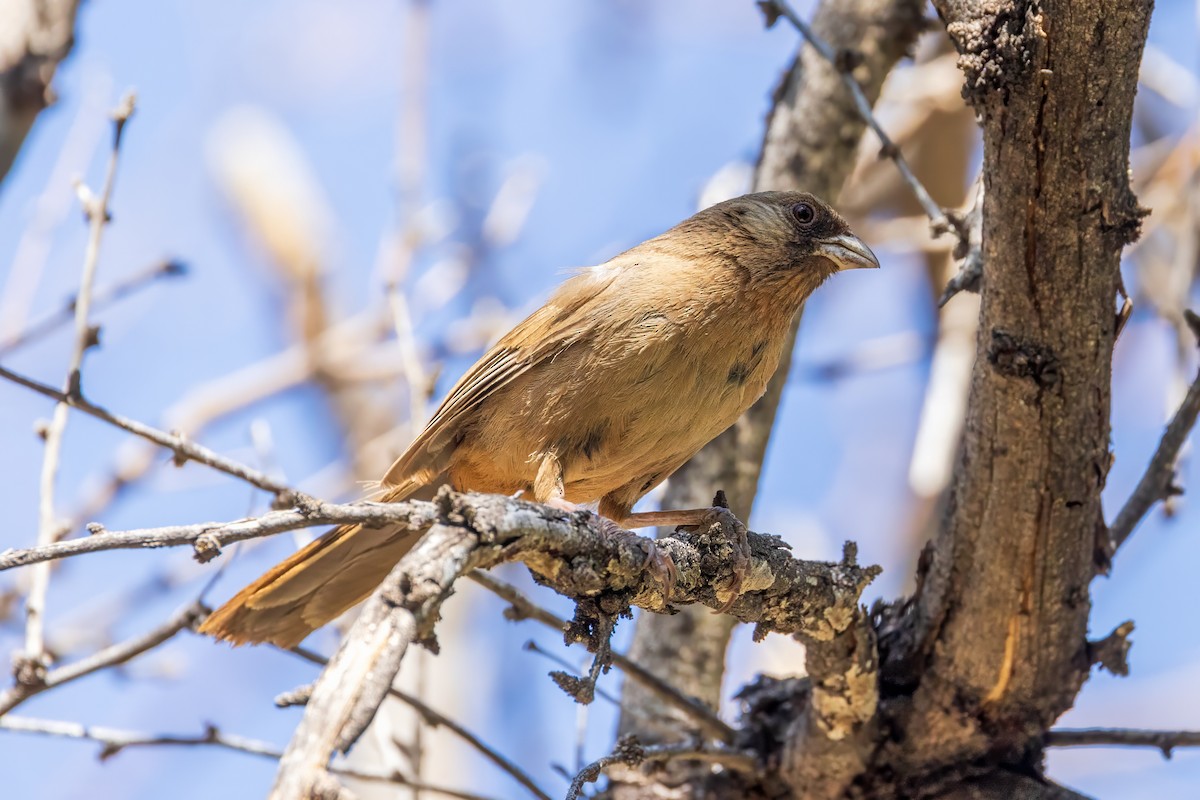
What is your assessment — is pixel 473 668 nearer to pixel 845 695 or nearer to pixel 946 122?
pixel 946 122

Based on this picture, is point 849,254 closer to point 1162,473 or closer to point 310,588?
point 1162,473

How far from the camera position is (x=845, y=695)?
3787 mm

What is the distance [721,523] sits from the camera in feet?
11.5

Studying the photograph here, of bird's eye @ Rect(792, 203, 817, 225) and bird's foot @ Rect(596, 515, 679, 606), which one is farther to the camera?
bird's eye @ Rect(792, 203, 817, 225)

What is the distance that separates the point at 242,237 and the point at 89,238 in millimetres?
7307

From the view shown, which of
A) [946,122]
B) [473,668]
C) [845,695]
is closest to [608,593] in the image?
[845,695]

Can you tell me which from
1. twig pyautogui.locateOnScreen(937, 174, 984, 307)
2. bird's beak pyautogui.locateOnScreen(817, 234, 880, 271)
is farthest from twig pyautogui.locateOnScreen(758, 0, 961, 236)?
bird's beak pyautogui.locateOnScreen(817, 234, 880, 271)

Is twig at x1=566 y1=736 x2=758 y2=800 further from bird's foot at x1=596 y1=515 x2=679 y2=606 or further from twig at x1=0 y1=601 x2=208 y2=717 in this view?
twig at x1=0 y1=601 x2=208 y2=717

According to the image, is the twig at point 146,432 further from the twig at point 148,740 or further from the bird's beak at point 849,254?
the bird's beak at point 849,254

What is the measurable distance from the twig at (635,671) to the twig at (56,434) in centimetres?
136

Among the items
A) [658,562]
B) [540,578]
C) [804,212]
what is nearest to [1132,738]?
[658,562]

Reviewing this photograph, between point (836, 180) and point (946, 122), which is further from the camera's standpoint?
point (946, 122)

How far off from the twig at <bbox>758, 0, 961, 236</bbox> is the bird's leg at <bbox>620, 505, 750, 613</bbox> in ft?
3.96

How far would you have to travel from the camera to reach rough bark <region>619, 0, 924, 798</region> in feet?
16.4
